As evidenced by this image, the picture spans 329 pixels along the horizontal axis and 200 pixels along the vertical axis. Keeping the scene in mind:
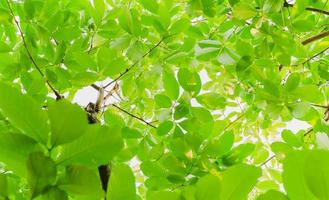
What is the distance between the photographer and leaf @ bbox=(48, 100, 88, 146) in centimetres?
34

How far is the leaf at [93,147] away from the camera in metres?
0.37

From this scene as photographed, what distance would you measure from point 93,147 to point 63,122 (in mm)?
48

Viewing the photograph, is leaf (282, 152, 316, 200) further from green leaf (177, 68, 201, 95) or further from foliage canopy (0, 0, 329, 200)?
green leaf (177, 68, 201, 95)

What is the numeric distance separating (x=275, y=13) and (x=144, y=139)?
1.60 feet

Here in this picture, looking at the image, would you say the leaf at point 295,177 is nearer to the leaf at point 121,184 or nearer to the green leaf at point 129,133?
the leaf at point 121,184

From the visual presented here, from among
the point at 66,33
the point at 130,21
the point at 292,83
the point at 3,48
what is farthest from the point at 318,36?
the point at 3,48

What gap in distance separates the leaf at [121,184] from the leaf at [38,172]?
0.06 metres

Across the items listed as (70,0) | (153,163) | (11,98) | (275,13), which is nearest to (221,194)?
(11,98)

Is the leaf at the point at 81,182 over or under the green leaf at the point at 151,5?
under

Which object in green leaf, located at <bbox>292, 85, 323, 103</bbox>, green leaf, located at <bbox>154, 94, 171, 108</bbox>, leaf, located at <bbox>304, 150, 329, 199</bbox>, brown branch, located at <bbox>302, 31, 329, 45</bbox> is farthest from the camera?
brown branch, located at <bbox>302, 31, 329, 45</bbox>

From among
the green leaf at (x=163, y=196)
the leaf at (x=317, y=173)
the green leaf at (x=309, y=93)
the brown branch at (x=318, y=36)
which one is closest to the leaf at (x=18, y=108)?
the green leaf at (x=163, y=196)

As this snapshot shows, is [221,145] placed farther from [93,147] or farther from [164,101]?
[93,147]

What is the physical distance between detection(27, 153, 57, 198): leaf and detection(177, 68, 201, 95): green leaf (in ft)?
2.08

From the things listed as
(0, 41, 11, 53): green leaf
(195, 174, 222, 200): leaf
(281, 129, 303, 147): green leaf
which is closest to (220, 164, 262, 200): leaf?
(195, 174, 222, 200): leaf
